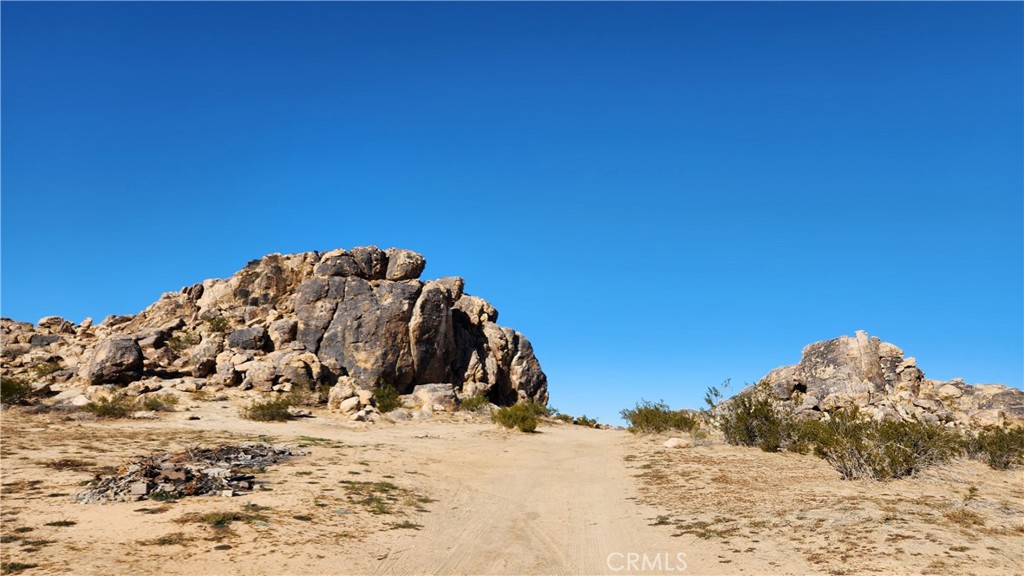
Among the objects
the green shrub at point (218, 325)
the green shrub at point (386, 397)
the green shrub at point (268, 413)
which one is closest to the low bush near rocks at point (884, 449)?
the green shrub at point (268, 413)

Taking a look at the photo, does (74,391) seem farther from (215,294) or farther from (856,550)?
(856,550)

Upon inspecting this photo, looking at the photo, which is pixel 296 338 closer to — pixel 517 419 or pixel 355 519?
pixel 517 419

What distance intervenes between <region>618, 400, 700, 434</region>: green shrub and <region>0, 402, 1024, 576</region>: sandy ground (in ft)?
38.8

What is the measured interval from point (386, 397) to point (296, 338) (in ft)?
35.6

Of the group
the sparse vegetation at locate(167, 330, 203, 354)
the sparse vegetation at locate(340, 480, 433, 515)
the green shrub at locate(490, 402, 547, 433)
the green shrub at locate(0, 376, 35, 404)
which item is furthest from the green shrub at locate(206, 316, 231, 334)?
the sparse vegetation at locate(340, 480, 433, 515)

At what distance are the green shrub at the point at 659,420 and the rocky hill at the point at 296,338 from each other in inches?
591

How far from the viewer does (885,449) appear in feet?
54.6

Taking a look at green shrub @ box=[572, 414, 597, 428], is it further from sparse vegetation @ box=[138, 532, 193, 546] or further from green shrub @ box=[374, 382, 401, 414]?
sparse vegetation @ box=[138, 532, 193, 546]

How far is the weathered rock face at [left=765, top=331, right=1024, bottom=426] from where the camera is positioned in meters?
31.3

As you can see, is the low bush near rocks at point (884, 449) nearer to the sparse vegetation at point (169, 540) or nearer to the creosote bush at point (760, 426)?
the creosote bush at point (760, 426)

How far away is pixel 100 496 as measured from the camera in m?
12.6

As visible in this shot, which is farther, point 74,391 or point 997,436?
point 74,391

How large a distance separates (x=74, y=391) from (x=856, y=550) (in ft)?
139

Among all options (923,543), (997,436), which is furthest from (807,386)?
(923,543)
